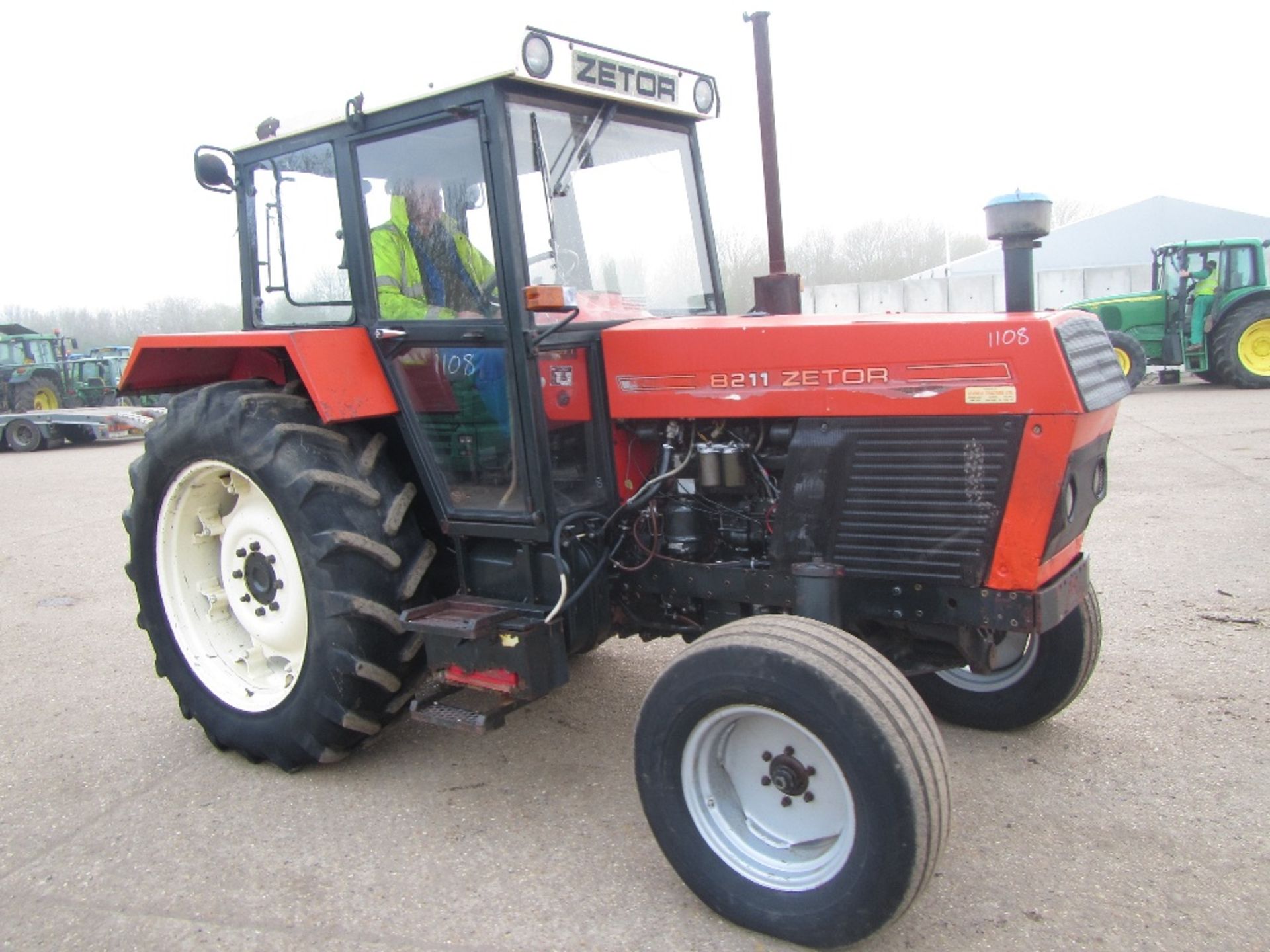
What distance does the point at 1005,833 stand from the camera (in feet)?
10.1

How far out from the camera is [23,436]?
17.2 m

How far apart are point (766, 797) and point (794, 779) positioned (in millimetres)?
150

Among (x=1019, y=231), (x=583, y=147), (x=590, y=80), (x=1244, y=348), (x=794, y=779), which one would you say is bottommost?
(x=794, y=779)

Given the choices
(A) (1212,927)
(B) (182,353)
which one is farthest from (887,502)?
(B) (182,353)

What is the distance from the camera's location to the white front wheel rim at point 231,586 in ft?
12.3

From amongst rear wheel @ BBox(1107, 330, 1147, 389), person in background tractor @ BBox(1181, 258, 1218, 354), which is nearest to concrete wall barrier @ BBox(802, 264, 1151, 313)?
person in background tractor @ BBox(1181, 258, 1218, 354)

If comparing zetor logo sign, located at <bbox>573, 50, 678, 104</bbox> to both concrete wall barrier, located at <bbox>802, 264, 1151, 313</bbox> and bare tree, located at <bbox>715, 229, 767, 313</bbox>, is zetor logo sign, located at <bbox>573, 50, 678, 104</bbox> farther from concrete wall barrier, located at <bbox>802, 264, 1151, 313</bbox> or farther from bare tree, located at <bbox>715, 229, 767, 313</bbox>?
concrete wall barrier, located at <bbox>802, 264, 1151, 313</bbox>

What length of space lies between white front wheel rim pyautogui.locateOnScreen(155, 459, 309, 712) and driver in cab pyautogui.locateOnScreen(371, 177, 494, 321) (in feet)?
2.78

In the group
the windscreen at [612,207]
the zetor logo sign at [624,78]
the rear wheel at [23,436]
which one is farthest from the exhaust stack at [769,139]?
the rear wheel at [23,436]

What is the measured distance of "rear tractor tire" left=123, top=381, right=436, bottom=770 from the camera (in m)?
3.42

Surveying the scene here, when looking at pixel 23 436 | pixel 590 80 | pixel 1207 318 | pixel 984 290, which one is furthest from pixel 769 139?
pixel 984 290

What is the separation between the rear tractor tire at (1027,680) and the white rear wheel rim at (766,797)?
1.11 meters

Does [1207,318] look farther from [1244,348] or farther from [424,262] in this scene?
[424,262]

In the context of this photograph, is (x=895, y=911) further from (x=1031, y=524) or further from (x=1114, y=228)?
(x=1114, y=228)
